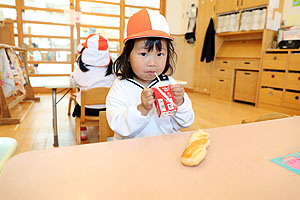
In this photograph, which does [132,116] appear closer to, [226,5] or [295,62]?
[295,62]

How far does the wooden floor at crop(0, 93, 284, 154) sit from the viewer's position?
2158 millimetres

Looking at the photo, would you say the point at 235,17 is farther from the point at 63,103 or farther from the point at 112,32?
the point at 63,103

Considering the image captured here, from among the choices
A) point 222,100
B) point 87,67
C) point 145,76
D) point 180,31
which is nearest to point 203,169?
point 145,76

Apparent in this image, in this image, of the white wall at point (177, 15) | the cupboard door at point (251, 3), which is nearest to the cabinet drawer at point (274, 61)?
the cupboard door at point (251, 3)

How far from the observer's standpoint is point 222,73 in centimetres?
456

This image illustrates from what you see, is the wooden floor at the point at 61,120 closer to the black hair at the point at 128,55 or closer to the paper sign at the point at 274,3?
the black hair at the point at 128,55

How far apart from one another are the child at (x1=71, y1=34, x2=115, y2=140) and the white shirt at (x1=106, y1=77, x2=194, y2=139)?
96 cm

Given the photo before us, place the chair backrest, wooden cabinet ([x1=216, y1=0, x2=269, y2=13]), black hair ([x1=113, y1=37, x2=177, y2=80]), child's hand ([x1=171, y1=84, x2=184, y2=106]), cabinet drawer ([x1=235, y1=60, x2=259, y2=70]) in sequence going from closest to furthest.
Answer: child's hand ([x1=171, y1=84, x2=184, y2=106]) → black hair ([x1=113, y1=37, x2=177, y2=80]) → the chair backrest → wooden cabinet ([x1=216, y1=0, x2=269, y2=13]) → cabinet drawer ([x1=235, y1=60, x2=259, y2=70])

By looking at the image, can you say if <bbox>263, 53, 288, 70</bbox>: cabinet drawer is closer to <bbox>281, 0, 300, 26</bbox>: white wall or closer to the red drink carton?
<bbox>281, 0, 300, 26</bbox>: white wall

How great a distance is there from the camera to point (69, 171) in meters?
0.44

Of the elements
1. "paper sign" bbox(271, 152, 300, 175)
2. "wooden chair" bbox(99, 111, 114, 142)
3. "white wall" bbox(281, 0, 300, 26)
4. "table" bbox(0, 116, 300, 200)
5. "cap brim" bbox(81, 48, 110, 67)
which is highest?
"white wall" bbox(281, 0, 300, 26)

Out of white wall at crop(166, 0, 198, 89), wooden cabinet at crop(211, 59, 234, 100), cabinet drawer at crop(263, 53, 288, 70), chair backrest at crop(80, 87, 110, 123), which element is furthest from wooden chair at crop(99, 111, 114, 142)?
white wall at crop(166, 0, 198, 89)

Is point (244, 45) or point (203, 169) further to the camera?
point (244, 45)

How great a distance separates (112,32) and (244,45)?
3.06 m
